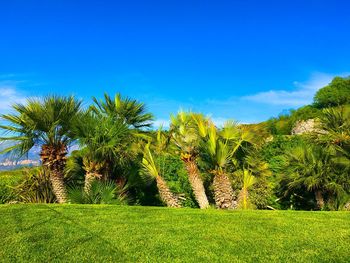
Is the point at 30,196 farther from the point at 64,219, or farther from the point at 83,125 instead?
the point at 64,219

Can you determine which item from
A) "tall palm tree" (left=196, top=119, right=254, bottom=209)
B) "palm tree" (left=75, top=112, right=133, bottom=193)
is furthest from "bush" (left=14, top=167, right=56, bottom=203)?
"tall palm tree" (left=196, top=119, right=254, bottom=209)

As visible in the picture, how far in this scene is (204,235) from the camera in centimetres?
628

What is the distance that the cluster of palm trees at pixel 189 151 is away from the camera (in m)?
10.9

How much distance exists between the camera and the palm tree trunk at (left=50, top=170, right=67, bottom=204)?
11453 millimetres

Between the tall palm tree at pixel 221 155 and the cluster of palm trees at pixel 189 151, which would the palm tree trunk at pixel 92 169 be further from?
the tall palm tree at pixel 221 155

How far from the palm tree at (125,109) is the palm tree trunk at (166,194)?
2617mm

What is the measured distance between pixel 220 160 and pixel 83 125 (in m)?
4.23

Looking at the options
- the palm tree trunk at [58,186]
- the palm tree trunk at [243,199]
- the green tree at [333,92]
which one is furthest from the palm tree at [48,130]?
the green tree at [333,92]

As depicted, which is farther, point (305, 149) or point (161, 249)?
point (305, 149)

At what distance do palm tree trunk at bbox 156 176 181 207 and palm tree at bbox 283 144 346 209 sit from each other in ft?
11.9

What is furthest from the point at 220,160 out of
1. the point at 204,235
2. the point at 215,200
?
the point at 204,235

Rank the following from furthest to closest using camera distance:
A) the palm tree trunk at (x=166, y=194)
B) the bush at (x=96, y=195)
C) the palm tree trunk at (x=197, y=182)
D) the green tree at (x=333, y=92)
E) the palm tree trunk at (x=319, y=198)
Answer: the green tree at (x=333, y=92), the palm tree trunk at (x=166, y=194), the palm tree trunk at (x=197, y=182), the palm tree trunk at (x=319, y=198), the bush at (x=96, y=195)

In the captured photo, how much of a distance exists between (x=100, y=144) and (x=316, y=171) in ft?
21.3

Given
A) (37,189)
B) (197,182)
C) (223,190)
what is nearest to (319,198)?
(223,190)
